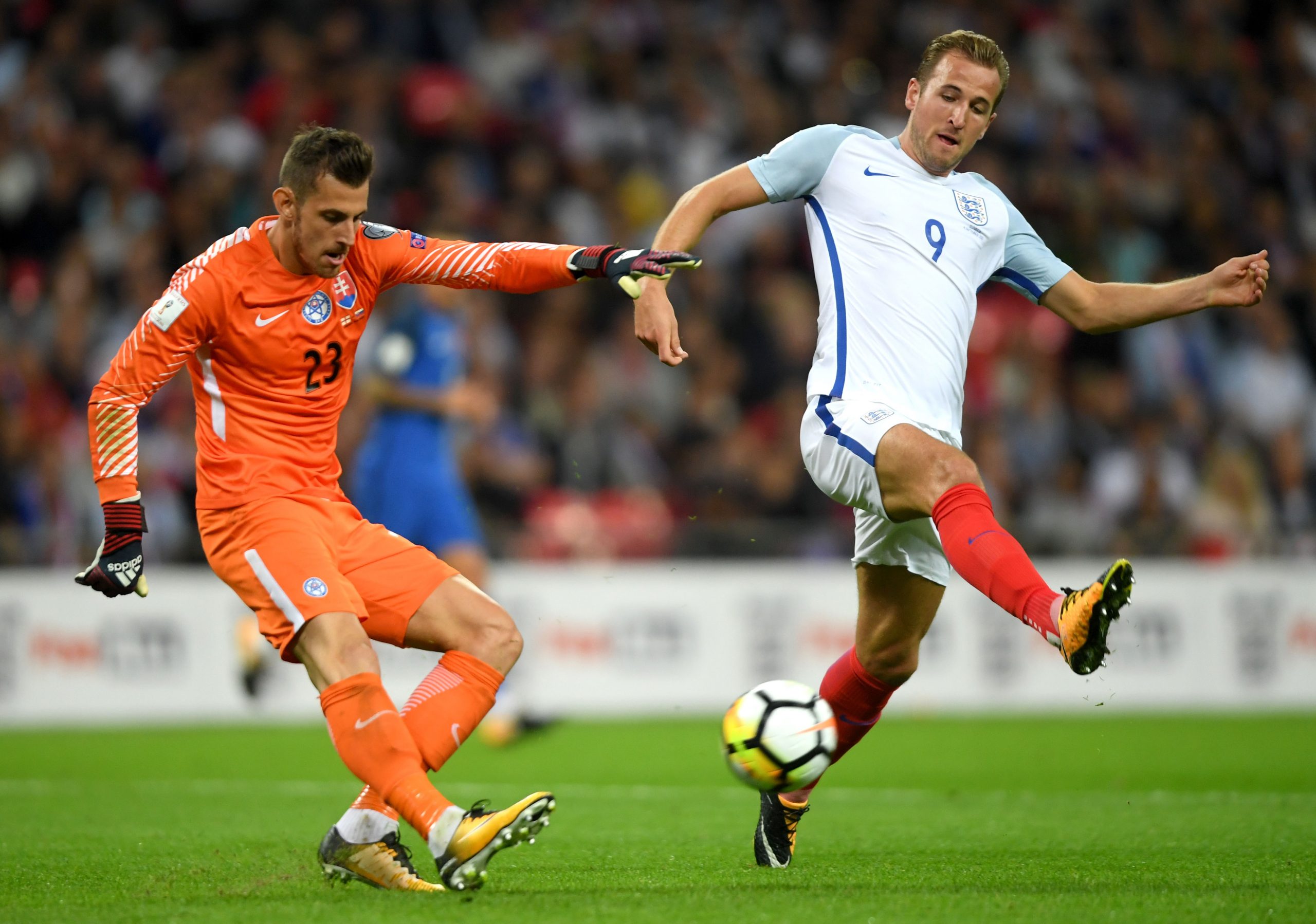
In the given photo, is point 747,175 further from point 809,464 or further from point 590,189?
point 590,189

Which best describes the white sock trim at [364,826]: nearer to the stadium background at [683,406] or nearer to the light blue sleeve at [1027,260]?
the stadium background at [683,406]

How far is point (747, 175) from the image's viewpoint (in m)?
5.25

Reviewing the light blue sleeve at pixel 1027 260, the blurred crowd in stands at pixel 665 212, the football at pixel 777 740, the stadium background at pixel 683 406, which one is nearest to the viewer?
the football at pixel 777 740

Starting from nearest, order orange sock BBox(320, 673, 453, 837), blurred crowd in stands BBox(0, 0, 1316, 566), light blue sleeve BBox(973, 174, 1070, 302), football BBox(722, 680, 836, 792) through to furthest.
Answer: orange sock BBox(320, 673, 453, 837), football BBox(722, 680, 836, 792), light blue sleeve BBox(973, 174, 1070, 302), blurred crowd in stands BBox(0, 0, 1316, 566)

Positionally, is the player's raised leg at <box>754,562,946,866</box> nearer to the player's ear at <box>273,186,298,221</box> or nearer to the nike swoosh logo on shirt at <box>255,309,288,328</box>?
the nike swoosh logo on shirt at <box>255,309,288,328</box>

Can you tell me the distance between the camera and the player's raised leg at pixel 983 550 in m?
4.06

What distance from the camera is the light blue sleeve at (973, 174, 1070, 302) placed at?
552 cm

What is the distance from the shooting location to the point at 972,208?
17.7 feet

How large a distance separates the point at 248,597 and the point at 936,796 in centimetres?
410

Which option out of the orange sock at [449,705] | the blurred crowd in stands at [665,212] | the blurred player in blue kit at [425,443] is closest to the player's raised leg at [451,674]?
the orange sock at [449,705]

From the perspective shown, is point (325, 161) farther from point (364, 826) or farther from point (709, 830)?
point (709, 830)

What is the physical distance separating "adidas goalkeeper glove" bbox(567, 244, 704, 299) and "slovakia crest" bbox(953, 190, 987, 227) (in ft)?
3.54

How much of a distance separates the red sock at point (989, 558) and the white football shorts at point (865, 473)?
0.55 ft

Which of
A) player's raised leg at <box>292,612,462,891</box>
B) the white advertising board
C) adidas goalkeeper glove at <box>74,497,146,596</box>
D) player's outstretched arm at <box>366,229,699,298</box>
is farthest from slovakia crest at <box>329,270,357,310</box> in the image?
the white advertising board
